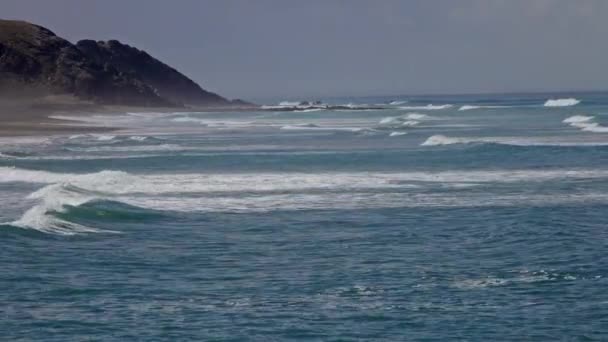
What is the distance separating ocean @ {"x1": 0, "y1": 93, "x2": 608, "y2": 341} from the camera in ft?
43.4

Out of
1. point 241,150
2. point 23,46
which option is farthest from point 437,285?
point 23,46

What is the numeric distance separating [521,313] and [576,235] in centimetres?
588

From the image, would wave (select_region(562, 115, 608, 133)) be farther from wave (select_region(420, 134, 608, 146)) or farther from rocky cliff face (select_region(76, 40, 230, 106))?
rocky cliff face (select_region(76, 40, 230, 106))

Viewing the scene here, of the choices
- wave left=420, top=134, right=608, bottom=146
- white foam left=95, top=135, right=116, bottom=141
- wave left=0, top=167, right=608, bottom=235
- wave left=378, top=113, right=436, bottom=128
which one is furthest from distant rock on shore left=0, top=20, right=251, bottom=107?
wave left=0, top=167, right=608, bottom=235

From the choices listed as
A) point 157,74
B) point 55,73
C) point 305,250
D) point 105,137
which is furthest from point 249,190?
point 157,74

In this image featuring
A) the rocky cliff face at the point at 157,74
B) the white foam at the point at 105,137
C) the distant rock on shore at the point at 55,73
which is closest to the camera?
the white foam at the point at 105,137

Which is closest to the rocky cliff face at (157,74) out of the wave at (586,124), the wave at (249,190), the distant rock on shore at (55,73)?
the distant rock on shore at (55,73)

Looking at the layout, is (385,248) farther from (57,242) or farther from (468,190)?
(468,190)

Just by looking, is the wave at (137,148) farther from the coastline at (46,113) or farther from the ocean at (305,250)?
the coastline at (46,113)

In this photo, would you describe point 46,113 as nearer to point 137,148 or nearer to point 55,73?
point 55,73

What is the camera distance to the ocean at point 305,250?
43.4 feet

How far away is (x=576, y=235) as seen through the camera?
19.1 metres

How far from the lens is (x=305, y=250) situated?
18.2m

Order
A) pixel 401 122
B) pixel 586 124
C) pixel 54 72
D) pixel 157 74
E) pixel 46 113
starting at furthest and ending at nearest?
pixel 157 74
pixel 54 72
pixel 46 113
pixel 401 122
pixel 586 124
